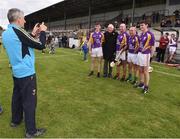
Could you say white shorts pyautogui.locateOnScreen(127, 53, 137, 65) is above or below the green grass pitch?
above

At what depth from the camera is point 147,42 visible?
28.5ft

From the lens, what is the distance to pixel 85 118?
6.21 m

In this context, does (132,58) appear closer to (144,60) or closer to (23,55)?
(144,60)

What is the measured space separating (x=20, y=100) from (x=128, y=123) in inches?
92.2

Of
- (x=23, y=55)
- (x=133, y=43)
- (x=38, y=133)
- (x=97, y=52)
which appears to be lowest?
(x=38, y=133)

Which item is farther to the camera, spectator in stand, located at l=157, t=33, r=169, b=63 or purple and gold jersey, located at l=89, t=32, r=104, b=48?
spectator in stand, located at l=157, t=33, r=169, b=63

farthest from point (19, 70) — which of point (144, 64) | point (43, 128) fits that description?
point (144, 64)

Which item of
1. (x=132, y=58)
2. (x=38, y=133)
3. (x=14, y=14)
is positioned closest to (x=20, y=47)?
(x=14, y=14)

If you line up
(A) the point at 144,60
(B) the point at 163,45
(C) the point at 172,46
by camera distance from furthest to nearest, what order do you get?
(C) the point at 172,46 < (B) the point at 163,45 < (A) the point at 144,60

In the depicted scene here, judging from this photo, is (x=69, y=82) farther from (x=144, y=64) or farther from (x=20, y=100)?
(x=20, y=100)

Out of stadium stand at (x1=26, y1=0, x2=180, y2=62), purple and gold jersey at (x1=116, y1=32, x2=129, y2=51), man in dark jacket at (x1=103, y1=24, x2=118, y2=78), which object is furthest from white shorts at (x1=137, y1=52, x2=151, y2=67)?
stadium stand at (x1=26, y1=0, x2=180, y2=62)

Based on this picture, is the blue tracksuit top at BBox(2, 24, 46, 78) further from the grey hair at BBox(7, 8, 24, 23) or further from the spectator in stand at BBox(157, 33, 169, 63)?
the spectator in stand at BBox(157, 33, 169, 63)

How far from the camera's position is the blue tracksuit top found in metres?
4.61

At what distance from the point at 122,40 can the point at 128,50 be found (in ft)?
1.54
